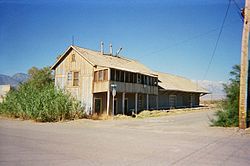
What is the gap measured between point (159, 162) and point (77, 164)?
2.17 m

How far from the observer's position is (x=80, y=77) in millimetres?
30875

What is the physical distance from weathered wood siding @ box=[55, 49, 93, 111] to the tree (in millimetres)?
14513

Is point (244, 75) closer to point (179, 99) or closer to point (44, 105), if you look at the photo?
point (44, 105)

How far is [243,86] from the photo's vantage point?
16641mm

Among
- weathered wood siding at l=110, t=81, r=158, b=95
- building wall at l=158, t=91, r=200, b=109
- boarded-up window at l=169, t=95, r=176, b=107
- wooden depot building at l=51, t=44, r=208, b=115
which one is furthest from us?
boarded-up window at l=169, t=95, r=176, b=107

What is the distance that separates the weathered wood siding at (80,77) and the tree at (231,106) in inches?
571

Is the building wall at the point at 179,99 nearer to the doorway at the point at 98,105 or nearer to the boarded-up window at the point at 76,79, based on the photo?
the doorway at the point at 98,105

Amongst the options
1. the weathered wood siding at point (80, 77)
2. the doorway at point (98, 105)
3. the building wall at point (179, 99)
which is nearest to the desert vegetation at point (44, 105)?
the weathered wood siding at point (80, 77)

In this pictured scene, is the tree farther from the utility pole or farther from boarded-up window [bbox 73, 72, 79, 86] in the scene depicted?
boarded-up window [bbox 73, 72, 79, 86]

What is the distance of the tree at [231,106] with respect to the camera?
58.6 feet

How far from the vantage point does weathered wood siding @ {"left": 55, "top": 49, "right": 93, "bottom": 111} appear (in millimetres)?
29848

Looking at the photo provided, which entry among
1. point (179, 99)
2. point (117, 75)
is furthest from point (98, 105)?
point (179, 99)

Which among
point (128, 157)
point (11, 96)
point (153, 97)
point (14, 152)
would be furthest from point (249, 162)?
point (153, 97)

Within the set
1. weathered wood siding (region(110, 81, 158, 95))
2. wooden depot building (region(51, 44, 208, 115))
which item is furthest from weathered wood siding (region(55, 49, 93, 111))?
weathered wood siding (region(110, 81, 158, 95))
